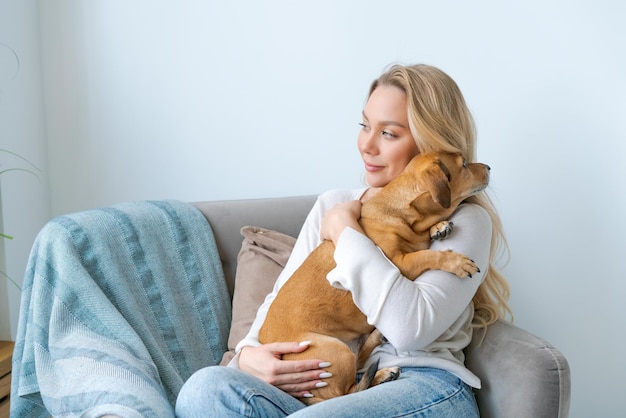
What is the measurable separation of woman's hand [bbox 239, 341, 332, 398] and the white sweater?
16 centimetres

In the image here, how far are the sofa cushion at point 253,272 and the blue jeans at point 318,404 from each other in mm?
643

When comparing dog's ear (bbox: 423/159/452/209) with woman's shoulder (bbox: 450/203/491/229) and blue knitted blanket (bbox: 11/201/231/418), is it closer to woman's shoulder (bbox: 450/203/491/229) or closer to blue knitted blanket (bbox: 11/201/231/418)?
woman's shoulder (bbox: 450/203/491/229)

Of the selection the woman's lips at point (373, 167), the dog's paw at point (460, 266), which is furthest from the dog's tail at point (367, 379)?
the woman's lips at point (373, 167)

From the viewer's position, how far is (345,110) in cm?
279

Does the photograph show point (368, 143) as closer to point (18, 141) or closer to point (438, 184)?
point (438, 184)

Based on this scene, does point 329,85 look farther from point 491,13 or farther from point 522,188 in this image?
point 522,188

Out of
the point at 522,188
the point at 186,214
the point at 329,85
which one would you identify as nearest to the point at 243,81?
the point at 329,85

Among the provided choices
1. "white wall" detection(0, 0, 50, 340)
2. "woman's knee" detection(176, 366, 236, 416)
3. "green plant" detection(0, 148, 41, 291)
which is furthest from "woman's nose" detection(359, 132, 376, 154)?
"white wall" detection(0, 0, 50, 340)

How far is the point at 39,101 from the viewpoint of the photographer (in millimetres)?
2889

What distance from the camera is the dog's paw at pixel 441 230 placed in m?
1.80

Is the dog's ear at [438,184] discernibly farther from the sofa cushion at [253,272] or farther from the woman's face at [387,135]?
the sofa cushion at [253,272]

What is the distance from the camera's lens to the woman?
5.13ft

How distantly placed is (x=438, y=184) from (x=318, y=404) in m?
0.60

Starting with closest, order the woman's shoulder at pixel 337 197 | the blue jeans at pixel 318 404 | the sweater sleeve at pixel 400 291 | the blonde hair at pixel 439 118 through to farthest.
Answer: the blue jeans at pixel 318 404, the sweater sleeve at pixel 400 291, the blonde hair at pixel 439 118, the woman's shoulder at pixel 337 197
